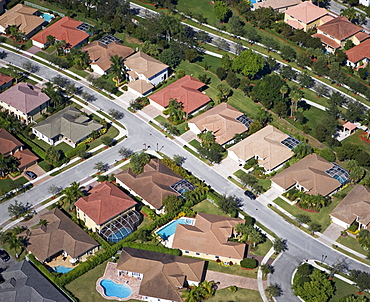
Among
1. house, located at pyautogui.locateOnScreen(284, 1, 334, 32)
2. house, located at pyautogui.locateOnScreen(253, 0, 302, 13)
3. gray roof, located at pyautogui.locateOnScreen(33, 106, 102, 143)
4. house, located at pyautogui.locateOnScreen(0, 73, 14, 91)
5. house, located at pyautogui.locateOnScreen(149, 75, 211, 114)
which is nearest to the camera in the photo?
gray roof, located at pyautogui.locateOnScreen(33, 106, 102, 143)

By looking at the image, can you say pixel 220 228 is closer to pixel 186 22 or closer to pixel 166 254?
pixel 166 254

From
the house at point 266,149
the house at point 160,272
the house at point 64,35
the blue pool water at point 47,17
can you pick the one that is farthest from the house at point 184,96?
the blue pool water at point 47,17

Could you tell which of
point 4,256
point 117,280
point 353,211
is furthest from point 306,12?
point 4,256

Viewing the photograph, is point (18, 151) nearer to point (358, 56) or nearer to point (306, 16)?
point (358, 56)

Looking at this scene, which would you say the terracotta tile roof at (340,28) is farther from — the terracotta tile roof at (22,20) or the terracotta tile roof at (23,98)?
the terracotta tile roof at (23,98)

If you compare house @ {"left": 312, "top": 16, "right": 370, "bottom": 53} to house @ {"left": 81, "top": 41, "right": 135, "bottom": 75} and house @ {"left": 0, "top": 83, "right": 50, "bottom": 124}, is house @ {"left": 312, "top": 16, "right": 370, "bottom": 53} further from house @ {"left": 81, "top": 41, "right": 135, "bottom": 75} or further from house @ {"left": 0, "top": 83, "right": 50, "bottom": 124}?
house @ {"left": 0, "top": 83, "right": 50, "bottom": 124}

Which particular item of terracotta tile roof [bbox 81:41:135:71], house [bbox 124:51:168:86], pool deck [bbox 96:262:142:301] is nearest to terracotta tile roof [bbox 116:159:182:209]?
pool deck [bbox 96:262:142:301]
